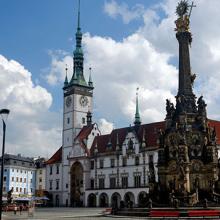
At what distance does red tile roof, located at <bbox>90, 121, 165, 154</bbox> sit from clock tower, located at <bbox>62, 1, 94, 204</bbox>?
6322 millimetres

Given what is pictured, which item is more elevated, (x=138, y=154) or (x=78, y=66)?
(x=78, y=66)

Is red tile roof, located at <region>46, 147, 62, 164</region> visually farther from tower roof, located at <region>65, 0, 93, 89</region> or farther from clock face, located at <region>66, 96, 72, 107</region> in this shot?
tower roof, located at <region>65, 0, 93, 89</region>

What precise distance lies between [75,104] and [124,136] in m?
16.0

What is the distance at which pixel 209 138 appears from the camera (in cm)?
3456

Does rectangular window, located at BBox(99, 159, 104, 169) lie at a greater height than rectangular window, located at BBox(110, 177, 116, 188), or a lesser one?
Result: greater

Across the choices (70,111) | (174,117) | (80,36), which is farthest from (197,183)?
(80,36)

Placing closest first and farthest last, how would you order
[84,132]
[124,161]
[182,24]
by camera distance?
[182,24]
[124,161]
[84,132]

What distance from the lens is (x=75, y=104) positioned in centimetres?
9031

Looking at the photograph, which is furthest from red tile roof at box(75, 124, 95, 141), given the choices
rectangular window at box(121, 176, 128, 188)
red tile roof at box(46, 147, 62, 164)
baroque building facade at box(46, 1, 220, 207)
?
rectangular window at box(121, 176, 128, 188)

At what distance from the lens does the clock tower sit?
88.1 metres

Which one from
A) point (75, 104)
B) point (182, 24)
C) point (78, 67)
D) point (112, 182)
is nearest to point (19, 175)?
point (75, 104)

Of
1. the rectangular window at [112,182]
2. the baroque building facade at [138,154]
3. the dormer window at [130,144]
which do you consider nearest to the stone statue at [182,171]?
the baroque building facade at [138,154]

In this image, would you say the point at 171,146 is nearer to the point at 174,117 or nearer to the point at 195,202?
the point at 174,117

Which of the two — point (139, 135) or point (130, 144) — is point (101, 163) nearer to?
point (130, 144)
